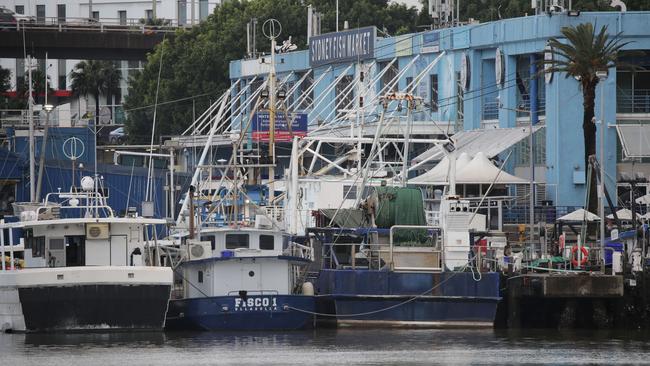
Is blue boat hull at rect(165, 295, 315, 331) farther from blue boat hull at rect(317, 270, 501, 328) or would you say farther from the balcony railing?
the balcony railing

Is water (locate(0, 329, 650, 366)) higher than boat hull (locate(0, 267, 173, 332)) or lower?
lower

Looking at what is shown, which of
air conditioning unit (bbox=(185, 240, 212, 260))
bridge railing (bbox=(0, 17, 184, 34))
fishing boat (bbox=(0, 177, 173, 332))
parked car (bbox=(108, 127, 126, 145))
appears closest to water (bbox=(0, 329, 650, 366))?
fishing boat (bbox=(0, 177, 173, 332))

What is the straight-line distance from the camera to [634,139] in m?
82.4

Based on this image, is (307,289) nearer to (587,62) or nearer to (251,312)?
(251,312)

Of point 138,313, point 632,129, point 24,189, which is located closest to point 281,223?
point 138,313

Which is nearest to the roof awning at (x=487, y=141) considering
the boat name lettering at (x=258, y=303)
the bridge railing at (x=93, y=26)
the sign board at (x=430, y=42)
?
the sign board at (x=430, y=42)

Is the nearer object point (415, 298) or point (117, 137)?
point (415, 298)

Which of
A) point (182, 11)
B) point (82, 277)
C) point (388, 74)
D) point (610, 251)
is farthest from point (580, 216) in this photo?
point (182, 11)

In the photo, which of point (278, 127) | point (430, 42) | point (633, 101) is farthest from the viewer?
point (430, 42)

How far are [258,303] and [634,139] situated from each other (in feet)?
85.6

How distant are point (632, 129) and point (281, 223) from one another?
2159 centimetres

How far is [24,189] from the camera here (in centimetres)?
9131

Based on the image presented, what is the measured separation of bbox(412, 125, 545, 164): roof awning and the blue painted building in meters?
0.52

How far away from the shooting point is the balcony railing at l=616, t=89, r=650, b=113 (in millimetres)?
84812
